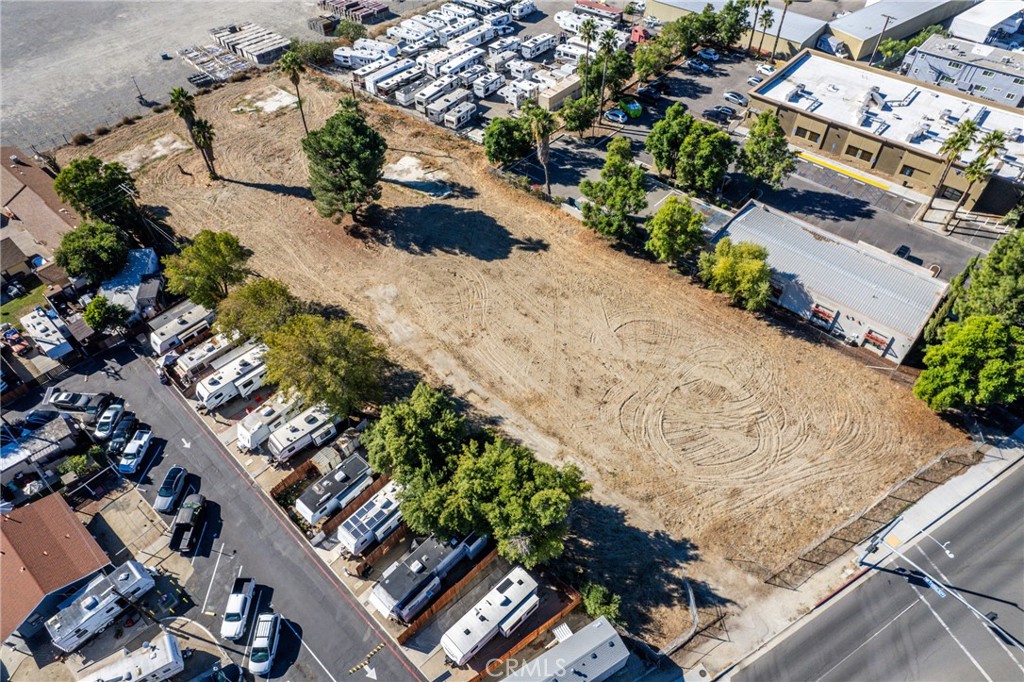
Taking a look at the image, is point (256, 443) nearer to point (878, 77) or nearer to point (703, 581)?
point (703, 581)

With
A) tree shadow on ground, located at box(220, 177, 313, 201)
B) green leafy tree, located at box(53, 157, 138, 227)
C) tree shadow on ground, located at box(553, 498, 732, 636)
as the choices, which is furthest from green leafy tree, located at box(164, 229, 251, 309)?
tree shadow on ground, located at box(553, 498, 732, 636)

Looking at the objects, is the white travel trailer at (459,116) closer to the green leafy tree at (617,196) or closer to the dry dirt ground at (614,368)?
the dry dirt ground at (614,368)

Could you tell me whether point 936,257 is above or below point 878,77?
below

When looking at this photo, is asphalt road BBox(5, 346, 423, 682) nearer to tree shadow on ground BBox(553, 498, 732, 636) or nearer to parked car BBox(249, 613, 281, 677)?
parked car BBox(249, 613, 281, 677)

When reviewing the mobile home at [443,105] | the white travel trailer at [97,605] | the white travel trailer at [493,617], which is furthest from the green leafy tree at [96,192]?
the white travel trailer at [493,617]

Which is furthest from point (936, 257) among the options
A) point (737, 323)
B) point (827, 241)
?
point (737, 323)

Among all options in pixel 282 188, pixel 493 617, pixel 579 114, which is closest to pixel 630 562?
pixel 493 617
